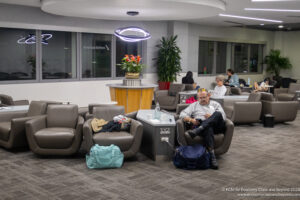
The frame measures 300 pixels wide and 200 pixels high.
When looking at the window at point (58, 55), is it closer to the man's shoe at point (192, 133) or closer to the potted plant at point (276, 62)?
the man's shoe at point (192, 133)

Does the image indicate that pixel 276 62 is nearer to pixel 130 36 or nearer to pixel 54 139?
pixel 130 36

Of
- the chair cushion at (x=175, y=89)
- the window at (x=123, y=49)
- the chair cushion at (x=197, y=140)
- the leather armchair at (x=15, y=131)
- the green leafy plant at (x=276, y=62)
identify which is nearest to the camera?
the chair cushion at (x=197, y=140)

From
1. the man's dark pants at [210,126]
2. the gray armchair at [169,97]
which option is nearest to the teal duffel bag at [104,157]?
the man's dark pants at [210,126]

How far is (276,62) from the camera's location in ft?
65.8

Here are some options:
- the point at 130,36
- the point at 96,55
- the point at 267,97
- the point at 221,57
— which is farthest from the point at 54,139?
the point at 221,57

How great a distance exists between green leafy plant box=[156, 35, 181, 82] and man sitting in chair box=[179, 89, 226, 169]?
7.56 metres

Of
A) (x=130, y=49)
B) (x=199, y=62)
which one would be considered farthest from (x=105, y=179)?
(x=199, y=62)

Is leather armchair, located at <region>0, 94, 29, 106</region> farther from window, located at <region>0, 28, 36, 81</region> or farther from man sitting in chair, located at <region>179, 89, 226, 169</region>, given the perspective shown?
man sitting in chair, located at <region>179, 89, 226, 169</region>

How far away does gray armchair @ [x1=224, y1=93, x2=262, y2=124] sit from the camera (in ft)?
30.5

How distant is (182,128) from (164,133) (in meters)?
0.36

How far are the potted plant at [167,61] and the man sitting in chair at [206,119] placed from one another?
7.56 meters

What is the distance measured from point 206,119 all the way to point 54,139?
2.56 meters

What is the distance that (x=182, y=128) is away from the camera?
6.16m

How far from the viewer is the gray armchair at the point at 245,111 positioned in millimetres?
9281
